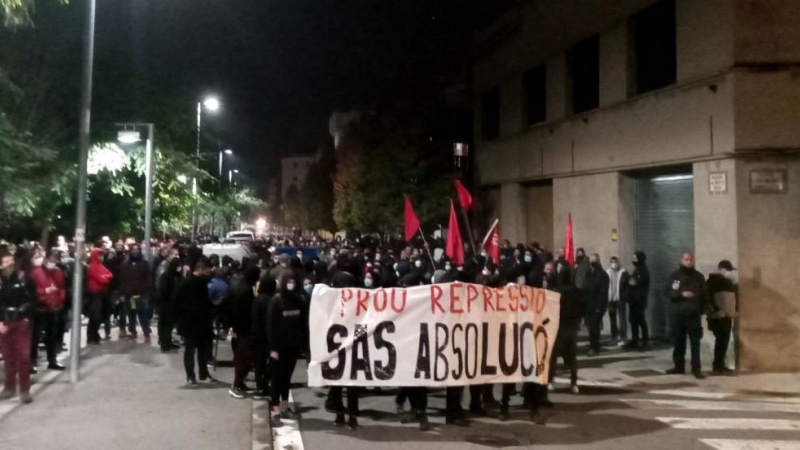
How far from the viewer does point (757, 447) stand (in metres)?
8.54

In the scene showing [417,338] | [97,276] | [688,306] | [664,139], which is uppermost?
[664,139]

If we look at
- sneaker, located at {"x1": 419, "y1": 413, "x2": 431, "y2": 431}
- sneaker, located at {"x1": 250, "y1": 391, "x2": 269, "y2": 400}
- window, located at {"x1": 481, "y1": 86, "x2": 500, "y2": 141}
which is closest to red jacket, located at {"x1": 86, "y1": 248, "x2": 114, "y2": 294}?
sneaker, located at {"x1": 250, "y1": 391, "x2": 269, "y2": 400}

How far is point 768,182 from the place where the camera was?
538 inches

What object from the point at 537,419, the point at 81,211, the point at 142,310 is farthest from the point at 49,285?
the point at 537,419

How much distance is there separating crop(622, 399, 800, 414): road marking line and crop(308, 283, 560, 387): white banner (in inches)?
88.8

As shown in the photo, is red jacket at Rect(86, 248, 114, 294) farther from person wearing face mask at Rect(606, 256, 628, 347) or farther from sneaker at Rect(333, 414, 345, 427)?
person wearing face mask at Rect(606, 256, 628, 347)

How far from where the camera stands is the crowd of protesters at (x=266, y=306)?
31.0 ft

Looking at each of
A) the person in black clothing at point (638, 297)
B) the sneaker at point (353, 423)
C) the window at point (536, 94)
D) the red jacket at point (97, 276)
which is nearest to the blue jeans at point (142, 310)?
the red jacket at point (97, 276)

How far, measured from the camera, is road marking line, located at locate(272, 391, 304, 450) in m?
8.41

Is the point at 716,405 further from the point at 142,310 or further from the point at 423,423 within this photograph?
the point at 142,310

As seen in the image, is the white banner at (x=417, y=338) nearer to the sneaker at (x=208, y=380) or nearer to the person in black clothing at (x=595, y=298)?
the sneaker at (x=208, y=380)

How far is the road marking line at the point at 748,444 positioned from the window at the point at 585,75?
11.4 meters

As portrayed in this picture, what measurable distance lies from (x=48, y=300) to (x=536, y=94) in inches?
596

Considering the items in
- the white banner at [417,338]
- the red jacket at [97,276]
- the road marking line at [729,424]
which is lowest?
the road marking line at [729,424]
